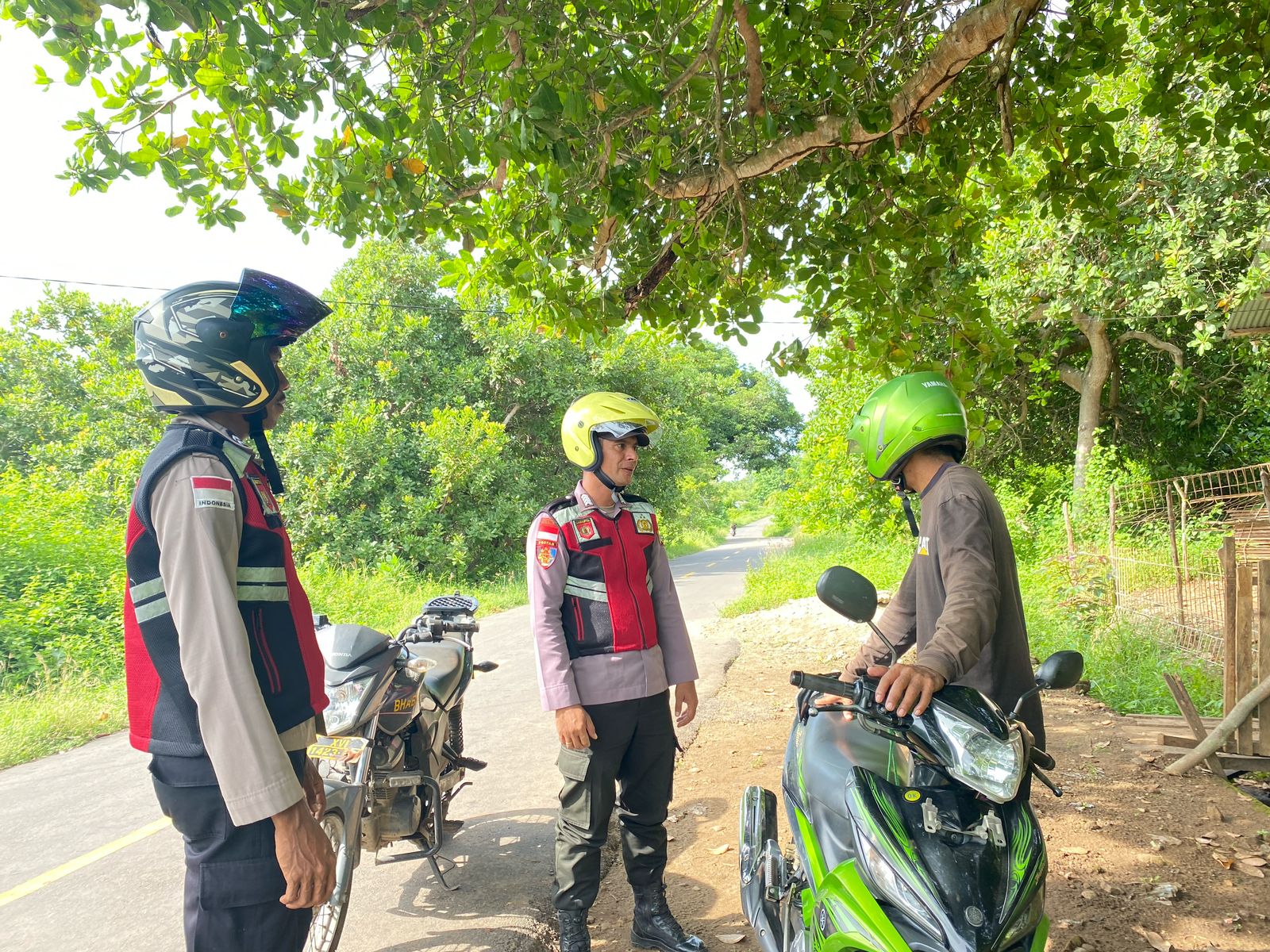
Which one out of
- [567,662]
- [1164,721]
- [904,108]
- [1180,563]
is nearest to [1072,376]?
[1180,563]

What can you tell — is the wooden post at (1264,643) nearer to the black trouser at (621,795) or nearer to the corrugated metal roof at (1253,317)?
the black trouser at (621,795)

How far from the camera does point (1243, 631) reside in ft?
15.2

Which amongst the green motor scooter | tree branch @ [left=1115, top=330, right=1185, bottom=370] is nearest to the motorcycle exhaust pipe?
the green motor scooter

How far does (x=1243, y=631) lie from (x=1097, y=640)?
3.02 meters

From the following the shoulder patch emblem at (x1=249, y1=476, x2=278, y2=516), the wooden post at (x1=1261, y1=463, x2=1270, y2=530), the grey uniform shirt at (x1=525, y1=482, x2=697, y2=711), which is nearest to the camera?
the shoulder patch emblem at (x1=249, y1=476, x2=278, y2=516)

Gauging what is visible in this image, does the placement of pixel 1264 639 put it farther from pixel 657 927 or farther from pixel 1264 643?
pixel 657 927

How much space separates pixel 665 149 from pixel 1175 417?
1483 centimetres

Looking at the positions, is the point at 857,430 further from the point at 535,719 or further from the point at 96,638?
the point at 96,638

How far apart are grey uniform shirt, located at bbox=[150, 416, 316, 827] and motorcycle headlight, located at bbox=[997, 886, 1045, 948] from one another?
4.72 ft

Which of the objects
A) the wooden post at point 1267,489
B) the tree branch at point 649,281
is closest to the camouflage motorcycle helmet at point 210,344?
the tree branch at point 649,281

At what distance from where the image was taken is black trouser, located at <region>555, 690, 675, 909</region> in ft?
9.89

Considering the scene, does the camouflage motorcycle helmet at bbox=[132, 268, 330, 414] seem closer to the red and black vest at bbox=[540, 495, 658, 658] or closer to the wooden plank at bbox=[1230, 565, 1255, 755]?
the red and black vest at bbox=[540, 495, 658, 658]

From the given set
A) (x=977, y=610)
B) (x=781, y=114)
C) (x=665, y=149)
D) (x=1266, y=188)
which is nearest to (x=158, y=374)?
(x=977, y=610)

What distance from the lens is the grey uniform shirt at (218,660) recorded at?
1644 mm
